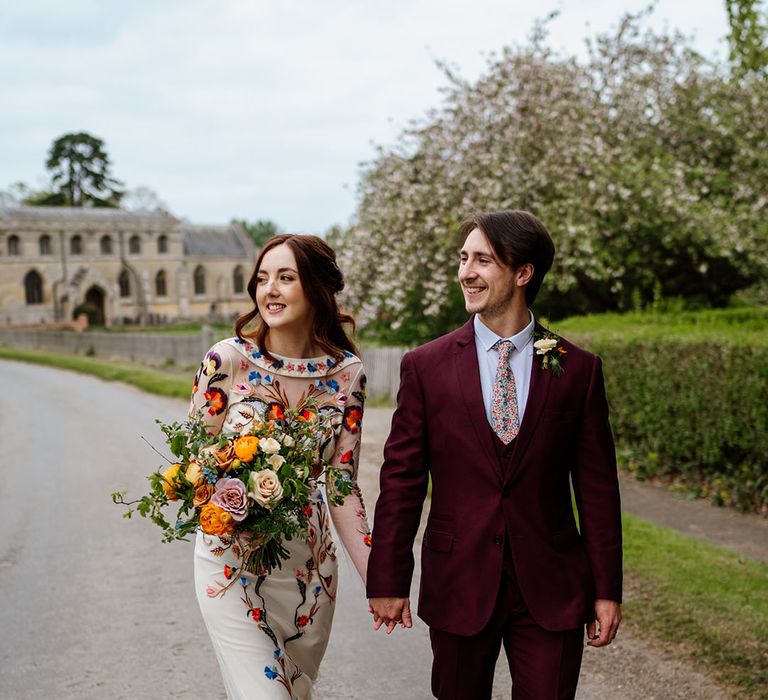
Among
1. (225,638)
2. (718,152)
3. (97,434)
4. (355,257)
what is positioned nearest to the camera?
(225,638)

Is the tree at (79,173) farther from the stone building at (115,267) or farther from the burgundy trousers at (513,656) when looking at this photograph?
the burgundy trousers at (513,656)

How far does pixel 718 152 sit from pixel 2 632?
50.3 feet

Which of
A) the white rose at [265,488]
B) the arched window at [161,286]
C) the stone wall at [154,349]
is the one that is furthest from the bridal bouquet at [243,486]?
the arched window at [161,286]

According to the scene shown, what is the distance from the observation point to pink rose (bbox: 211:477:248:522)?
→ 10.3 ft

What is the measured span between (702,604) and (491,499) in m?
3.49

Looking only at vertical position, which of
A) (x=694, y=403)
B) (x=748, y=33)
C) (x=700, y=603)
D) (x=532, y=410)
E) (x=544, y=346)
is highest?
(x=748, y=33)

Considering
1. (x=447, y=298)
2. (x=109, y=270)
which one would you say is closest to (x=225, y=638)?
(x=447, y=298)

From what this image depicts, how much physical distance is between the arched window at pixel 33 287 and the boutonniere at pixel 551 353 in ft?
239

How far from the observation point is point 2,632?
19.6ft

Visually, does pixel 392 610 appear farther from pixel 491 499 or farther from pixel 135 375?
pixel 135 375

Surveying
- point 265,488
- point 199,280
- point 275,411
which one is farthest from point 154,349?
point 199,280

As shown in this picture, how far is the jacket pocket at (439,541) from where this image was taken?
3.14m

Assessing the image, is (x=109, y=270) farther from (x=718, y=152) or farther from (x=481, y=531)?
(x=481, y=531)

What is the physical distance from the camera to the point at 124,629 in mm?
5953
